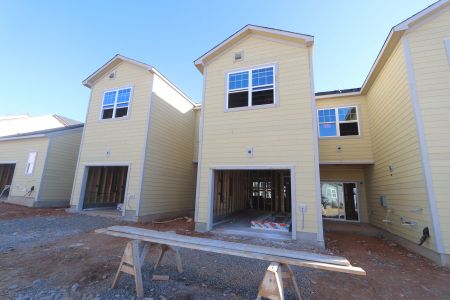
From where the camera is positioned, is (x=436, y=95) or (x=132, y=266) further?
(x=436, y=95)

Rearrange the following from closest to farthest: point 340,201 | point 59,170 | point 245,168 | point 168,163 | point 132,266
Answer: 1. point 132,266
2. point 245,168
3. point 340,201
4. point 168,163
5. point 59,170

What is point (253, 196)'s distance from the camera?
13531mm

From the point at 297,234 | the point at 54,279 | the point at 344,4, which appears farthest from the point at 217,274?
the point at 344,4

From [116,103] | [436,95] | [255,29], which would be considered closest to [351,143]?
[436,95]

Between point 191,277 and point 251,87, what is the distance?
672cm

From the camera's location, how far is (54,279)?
355 centimetres

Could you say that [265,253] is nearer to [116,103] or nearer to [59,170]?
[116,103]

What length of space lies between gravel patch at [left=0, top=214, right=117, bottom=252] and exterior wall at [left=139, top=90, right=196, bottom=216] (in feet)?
6.96

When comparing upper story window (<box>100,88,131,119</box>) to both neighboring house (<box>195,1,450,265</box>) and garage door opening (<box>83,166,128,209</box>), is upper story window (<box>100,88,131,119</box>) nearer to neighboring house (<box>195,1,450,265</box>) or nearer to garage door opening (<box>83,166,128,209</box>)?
garage door opening (<box>83,166,128,209</box>)

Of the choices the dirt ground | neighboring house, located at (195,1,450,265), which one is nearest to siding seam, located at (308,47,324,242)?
neighboring house, located at (195,1,450,265)

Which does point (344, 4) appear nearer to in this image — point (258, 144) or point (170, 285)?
point (258, 144)

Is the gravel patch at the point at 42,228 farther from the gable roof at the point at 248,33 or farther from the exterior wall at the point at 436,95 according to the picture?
the exterior wall at the point at 436,95

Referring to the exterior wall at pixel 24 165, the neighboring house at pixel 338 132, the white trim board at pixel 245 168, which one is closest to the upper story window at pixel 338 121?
the neighboring house at pixel 338 132

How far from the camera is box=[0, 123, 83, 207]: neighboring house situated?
472 inches
